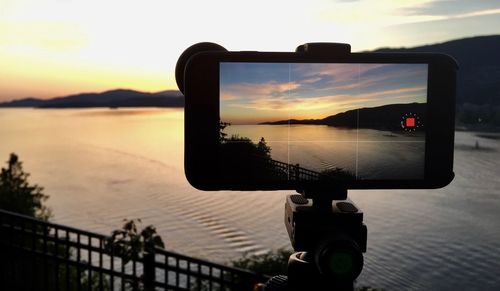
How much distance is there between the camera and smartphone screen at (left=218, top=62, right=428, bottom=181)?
4.05 feet

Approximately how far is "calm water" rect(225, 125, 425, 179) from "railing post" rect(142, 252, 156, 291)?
3.37 m

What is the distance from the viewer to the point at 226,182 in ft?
4.14

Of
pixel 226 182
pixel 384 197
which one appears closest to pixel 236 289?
pixel 226 182

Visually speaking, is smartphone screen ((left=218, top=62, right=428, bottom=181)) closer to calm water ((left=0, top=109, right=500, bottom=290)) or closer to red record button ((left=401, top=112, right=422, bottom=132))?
red record button ((left=401, top=112, right=422, bottom=132))

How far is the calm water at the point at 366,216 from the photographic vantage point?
651 inches

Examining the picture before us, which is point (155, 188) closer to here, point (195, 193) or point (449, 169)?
point (195, 193)

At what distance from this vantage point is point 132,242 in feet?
13.5

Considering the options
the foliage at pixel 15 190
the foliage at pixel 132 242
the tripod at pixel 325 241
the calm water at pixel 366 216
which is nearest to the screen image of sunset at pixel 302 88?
the tripod at pixel 325 241

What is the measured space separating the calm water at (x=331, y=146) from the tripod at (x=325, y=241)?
93 millimetres

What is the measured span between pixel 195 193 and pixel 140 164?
35.8 feet

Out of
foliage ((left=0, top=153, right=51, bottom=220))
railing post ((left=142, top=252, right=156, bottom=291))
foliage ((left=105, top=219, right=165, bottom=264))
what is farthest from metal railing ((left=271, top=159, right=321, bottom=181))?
foliage ((left=0, top=153, right=51, bottom=220))

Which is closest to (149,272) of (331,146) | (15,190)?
(331,146)

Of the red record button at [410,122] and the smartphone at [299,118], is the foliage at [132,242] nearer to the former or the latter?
the smartphone at [299,118]

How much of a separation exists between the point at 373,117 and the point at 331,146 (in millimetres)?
156
